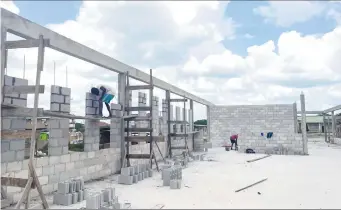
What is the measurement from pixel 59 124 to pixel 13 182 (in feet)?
5.73

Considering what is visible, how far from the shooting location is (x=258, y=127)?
16.5 m

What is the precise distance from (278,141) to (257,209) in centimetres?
1167

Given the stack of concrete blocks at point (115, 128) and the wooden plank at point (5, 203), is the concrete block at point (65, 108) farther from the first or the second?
the stack of concrete blocks at point (115, 128)

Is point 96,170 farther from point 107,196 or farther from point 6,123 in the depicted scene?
point 6,123

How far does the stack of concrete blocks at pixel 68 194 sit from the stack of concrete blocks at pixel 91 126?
1.71 meters

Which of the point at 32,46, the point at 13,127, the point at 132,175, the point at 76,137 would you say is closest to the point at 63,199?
the point at 13,127

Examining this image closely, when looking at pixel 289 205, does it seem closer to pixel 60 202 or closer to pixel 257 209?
pixel 257 209

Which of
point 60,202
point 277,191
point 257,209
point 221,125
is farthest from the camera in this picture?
point 221,125

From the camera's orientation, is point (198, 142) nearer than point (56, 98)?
No

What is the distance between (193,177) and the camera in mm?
7203

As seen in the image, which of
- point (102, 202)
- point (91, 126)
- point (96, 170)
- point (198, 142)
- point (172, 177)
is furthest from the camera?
point (198, 142)

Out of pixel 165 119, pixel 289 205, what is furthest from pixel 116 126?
pixel 289 205

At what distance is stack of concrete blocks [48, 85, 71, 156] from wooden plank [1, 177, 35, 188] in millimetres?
1380

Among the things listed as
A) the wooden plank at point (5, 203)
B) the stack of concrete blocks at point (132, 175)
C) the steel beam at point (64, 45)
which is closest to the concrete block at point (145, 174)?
the stack of concrete blocks at point (132, 175)
